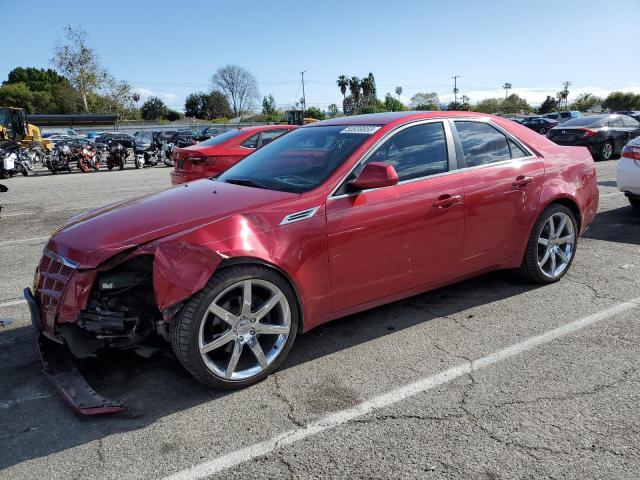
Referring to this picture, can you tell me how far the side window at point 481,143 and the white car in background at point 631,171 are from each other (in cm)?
398

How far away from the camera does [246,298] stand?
3090mm

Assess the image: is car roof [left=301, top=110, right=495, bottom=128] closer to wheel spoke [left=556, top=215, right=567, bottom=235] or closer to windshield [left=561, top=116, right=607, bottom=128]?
wheel spoke [left=556, top=215, right=567, bottom=235]

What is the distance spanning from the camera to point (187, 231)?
306 centimetres

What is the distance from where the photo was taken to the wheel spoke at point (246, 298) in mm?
3065

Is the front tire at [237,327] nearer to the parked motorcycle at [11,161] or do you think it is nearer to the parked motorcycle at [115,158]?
the parked motorcycle at [11,161]

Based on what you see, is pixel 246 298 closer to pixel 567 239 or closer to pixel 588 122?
pixel 567 239

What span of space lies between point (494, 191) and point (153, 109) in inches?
3884

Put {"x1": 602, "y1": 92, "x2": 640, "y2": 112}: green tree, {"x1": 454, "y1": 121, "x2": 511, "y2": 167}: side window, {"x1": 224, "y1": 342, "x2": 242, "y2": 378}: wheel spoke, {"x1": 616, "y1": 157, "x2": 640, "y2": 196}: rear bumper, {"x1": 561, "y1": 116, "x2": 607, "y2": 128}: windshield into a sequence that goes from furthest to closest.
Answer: {"x1": 602, "y1": 92, "x2": 640, "y2": 112}: green tree, {"x1": 561, "y1": 116, "x2": 607, "y2": 128}: windshield, {"x1": 616, "y1": 157, "x2": 640, "y2": 196}: rear bumper, {"x1": 454, "y1": 121, "x2": 511, "y2": 167}: side window, {"x1": 224, "y1": 342, "x2": 242, "y2": 378}: wheel spoke

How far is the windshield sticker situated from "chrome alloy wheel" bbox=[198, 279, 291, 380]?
4.89 ft

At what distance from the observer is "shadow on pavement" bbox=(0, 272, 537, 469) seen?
277cm

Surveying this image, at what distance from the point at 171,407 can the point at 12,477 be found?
829mm

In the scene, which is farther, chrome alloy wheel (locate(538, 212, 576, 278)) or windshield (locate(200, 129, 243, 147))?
windshield (locate(200, 129, 243, 147))

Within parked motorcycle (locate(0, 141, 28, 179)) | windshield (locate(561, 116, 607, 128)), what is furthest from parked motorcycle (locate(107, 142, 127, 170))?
windshield (locate(561, 116, 607, 128))

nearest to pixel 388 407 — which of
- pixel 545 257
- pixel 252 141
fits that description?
pixel 545 257
